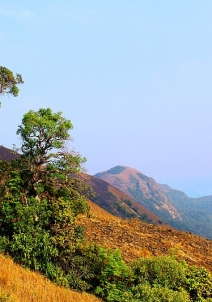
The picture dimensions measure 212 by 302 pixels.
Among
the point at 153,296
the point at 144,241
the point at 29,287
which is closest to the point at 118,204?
the point at 144,241

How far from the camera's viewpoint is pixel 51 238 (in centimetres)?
1062

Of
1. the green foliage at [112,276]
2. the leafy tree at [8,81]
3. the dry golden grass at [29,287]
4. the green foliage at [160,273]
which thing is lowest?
the dry golden grass at [29,287]

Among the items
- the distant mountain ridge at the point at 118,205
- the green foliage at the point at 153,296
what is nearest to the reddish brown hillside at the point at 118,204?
the distant mountain ridge at the point at 118,205

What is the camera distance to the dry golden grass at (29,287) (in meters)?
8.05

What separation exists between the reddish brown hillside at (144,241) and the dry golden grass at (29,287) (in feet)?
13.4

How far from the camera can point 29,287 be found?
337 inches

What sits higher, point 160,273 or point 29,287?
point 160,273

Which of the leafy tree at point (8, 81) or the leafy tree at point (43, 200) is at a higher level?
the leafy tree at point (8, 81)

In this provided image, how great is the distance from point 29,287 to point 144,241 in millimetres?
8333

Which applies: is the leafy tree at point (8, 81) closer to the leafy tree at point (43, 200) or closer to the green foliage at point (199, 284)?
the leafy tree at point (43, 200)

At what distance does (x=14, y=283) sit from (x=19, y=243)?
209cm

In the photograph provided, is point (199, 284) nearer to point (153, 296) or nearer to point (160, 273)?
point (160, 273)

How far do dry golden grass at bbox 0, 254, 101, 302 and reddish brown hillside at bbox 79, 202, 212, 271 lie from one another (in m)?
4.08

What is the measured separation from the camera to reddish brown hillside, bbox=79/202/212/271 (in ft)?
46.7
